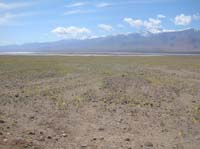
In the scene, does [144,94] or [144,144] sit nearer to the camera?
[144,144]

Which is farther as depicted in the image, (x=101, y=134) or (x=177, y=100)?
(x=177, y=100)

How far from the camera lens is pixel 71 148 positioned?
310 inches

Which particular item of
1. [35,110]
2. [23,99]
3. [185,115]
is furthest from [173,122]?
[23,99]

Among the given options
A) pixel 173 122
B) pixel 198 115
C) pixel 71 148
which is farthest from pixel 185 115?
pixel 71 148

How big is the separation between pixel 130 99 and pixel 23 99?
17.5 ft

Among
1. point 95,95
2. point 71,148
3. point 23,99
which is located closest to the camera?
point 71,148

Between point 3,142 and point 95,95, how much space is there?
28.7ft

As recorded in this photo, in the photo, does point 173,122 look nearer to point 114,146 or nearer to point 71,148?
point 114,146

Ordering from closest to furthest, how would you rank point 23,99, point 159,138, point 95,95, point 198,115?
point 159,138 → point 198,115 → point 23,99 → point 95,95

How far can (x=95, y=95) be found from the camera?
16.3 meters

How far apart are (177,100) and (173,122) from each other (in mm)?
4762

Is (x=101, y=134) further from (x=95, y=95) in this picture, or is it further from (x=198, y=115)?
(x=95, y=95)

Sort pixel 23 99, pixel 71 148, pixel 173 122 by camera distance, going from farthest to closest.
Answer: pixel 23 99 → pixel 173 122 → pixel 71 148

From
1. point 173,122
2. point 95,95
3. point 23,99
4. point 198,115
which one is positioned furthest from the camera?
point 95,95
